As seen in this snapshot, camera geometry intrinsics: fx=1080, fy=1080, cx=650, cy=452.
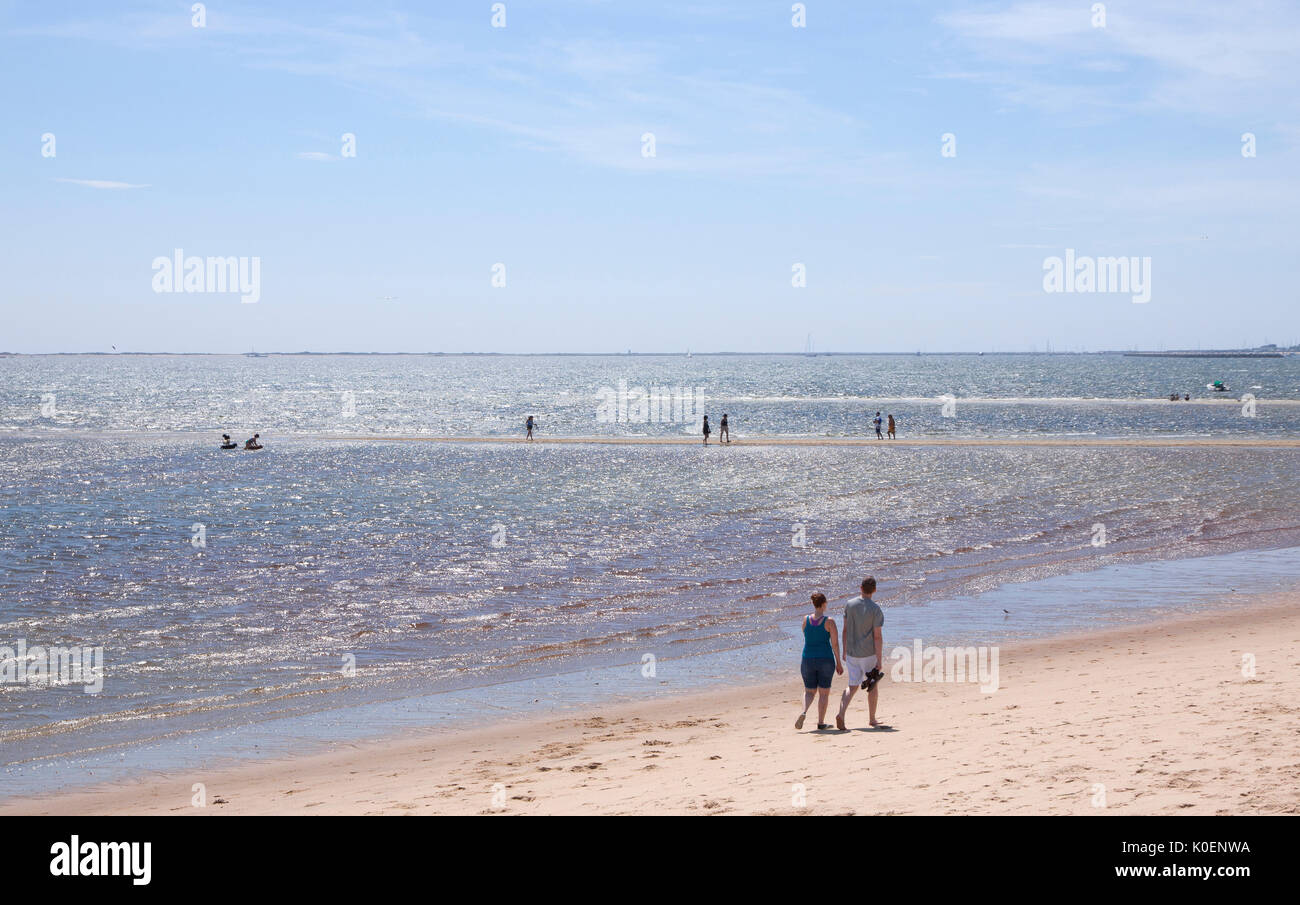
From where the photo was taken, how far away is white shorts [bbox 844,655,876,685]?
11.8 metres

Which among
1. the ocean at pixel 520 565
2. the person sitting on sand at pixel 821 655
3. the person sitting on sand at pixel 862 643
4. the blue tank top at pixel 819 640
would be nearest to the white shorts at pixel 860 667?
the person sitting on sand at pixel 862 643

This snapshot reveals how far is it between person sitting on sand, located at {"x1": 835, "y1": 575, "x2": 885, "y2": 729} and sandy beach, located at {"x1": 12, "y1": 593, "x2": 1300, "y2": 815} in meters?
0.51

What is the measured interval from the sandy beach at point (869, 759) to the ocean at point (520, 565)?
4.20 ft

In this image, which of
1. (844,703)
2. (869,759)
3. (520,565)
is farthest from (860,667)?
(520,565)

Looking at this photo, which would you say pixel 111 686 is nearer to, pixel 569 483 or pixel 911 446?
pixel 569 483

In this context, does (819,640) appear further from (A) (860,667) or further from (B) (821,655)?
(A) (860,667)

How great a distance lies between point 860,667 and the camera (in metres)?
11.8

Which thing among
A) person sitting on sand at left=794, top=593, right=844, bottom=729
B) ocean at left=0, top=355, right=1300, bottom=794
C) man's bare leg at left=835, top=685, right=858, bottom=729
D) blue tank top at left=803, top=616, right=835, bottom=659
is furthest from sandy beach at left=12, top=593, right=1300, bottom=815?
ocean at left=0, top=355, right=1300, bottom=794

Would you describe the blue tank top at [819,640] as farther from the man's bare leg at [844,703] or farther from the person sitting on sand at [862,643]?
the man's bare leg at [844,703]

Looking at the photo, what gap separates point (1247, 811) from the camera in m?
7.31

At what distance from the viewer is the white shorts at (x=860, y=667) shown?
11758 millimetres
